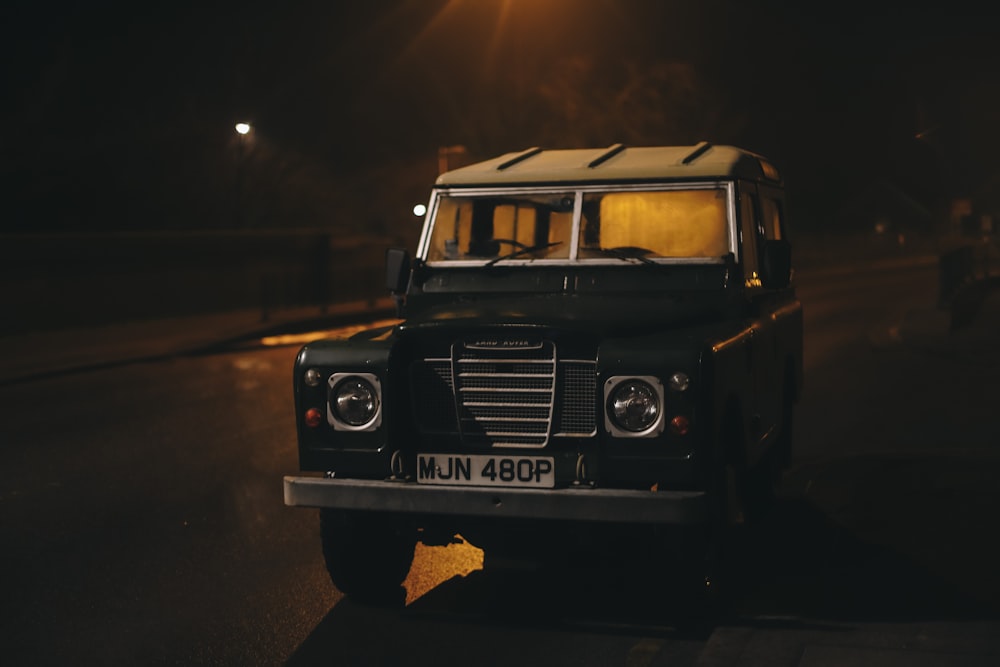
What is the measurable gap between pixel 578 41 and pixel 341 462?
47967mm

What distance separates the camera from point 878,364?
17422mm

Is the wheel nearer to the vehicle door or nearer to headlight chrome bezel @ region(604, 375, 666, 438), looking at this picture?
headlight chrome bezel @ region(604, 375, 666, 438)

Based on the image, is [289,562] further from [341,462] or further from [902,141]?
[902,141]

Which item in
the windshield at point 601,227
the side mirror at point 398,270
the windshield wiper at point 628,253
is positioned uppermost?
the windshield at point 601,227

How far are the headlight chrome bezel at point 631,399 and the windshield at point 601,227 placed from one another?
1544 millimetres

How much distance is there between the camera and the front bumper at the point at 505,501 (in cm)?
558

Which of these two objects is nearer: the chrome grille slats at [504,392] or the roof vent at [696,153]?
the chrome grille slats at [504,392]

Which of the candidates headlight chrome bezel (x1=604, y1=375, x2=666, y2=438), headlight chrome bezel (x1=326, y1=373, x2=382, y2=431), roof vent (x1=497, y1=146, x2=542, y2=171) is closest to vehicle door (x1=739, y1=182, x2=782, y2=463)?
headlight chrome bezel (x1=604, y1=375, x2=666, y2=438)

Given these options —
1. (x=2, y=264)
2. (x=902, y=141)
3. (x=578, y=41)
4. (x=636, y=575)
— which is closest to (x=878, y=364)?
(x=636, y=575)

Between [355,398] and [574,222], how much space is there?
1835 mm

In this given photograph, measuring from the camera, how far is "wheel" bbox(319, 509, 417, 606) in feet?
20.6

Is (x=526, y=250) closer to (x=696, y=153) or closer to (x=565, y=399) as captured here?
(x=696, y=153)

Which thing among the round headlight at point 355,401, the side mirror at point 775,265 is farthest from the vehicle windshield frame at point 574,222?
the round headlight at point 355,401

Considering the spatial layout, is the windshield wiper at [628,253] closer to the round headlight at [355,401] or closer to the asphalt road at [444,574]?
the asphalt road at [444,574]
